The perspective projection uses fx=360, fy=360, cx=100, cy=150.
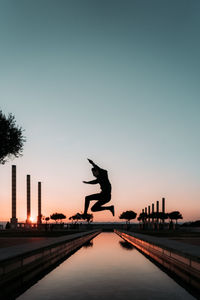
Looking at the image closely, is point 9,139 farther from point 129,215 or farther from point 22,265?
point 129,215

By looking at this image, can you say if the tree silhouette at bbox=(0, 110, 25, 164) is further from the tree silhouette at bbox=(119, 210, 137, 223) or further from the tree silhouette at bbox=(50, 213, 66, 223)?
the tree silhouette at bbox=(50, 213, 66, 223)

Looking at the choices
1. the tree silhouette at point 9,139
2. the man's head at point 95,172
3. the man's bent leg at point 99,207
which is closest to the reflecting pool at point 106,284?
the man's bent leg at point 99,207

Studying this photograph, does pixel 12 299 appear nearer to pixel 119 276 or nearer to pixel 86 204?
pixel 119 276

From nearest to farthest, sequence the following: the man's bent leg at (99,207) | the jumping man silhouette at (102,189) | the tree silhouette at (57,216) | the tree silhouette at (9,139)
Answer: the jumping man silhouette at (102,189) → the man's bent leg at (99,207) → the tree silhouette at (9,139) → the tree silhouette at (57,216)

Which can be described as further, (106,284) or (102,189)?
(102,189)

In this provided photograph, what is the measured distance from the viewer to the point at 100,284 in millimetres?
7570

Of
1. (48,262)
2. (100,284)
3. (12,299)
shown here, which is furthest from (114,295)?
(48,262)

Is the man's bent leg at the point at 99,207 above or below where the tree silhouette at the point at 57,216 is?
above

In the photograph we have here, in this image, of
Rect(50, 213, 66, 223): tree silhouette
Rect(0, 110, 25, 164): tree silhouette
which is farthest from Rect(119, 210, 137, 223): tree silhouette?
Rect(0, 110, 25, 164): tree silhouette

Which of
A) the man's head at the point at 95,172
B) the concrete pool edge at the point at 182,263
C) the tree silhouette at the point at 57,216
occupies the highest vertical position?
the man's head at the point at 95,172

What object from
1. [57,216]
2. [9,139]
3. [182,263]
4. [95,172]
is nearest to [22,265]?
[182,263]

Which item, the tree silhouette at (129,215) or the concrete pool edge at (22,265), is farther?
the tree silhouette at (129,215)

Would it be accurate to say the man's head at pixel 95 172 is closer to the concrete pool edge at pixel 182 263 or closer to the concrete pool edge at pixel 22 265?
the concrete pool edge at pixel 22 265

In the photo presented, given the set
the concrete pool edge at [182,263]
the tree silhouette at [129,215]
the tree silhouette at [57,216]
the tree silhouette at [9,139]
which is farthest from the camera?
the tree silhouette at [57,216]
